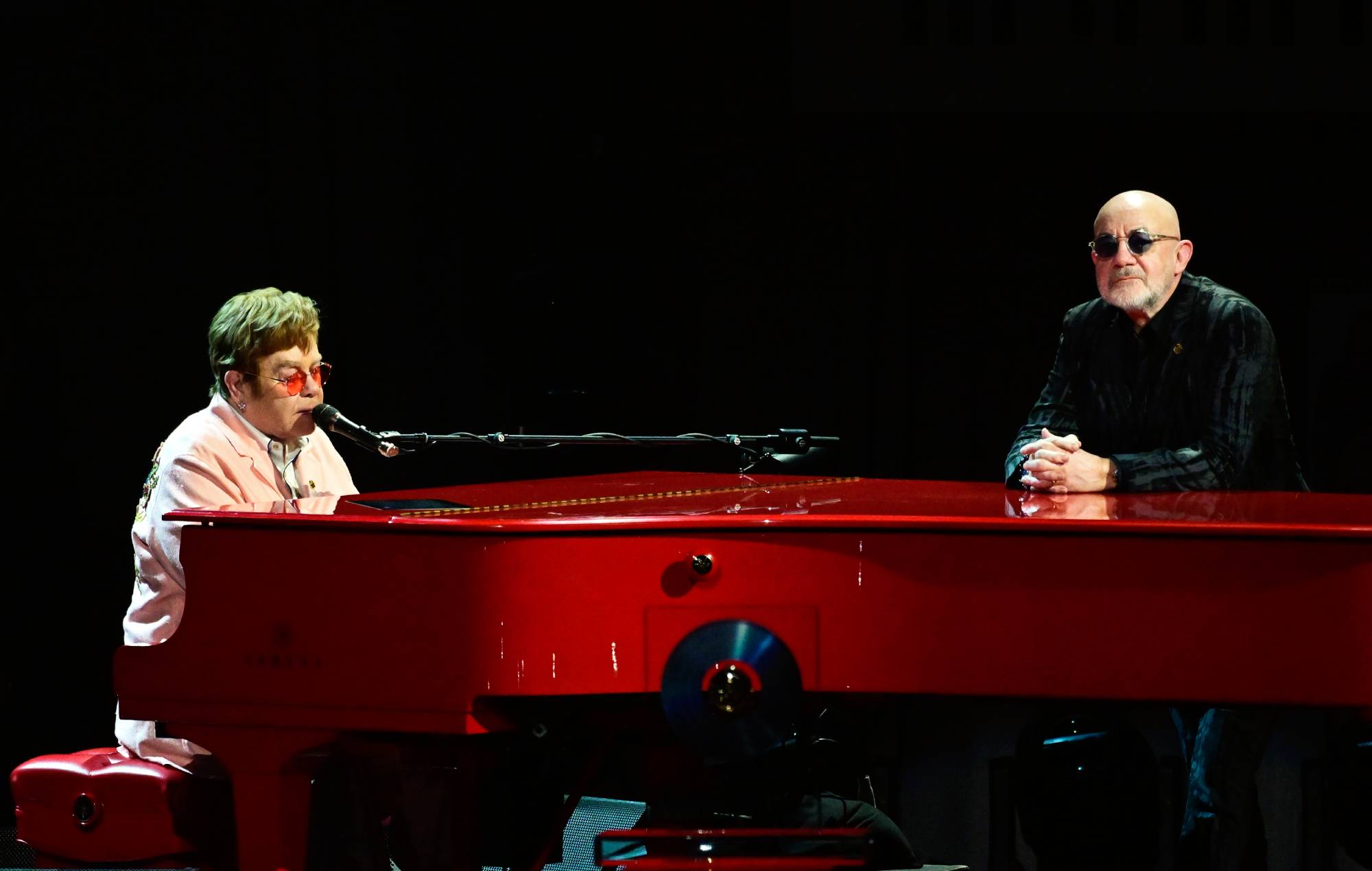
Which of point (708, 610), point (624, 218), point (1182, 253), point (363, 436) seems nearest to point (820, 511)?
point (708, 610)

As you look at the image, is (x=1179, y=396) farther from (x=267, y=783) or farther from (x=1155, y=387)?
(x=267, y=783)

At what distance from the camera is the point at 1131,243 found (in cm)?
286

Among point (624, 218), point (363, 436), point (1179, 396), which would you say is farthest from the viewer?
point (624, 218)

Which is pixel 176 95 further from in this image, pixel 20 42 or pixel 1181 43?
pixel 1181 43

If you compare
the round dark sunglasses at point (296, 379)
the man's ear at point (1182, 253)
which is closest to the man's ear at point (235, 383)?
the round dark sunglasses at point (296, 379)

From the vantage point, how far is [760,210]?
3941mm

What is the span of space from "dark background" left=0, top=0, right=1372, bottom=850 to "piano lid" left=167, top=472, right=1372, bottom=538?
3.79 ft

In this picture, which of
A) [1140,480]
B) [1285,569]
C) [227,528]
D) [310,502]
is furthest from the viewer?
[1140,480]

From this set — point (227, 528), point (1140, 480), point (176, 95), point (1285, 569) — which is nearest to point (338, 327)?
point (176, 95)

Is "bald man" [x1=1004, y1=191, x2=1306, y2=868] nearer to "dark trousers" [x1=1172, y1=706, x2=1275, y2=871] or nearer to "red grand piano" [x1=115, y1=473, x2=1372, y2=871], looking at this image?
"dark trousers" [x1=1172, y1=706, x2=1275, y2=871]

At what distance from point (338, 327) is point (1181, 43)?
7.52ft

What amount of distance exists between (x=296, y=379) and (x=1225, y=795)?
73.1 inches

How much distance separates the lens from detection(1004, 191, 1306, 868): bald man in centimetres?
264

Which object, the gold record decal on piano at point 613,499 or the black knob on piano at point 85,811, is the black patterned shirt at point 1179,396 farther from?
the black knob on piano at point 85,811
